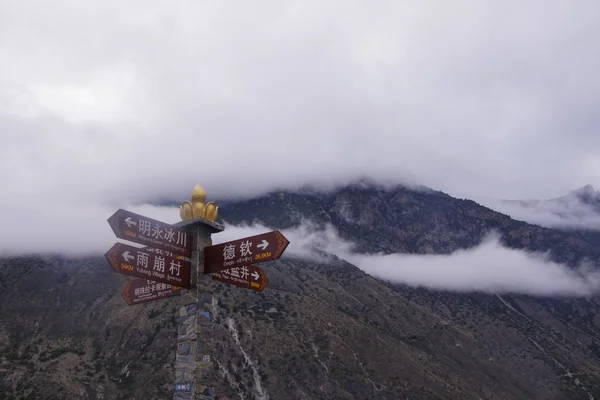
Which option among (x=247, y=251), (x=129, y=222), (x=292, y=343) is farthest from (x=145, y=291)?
(x=292, y=343)

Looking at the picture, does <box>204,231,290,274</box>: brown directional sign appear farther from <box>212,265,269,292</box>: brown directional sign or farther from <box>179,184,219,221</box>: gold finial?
<box>179,184,219,221</box>: gold finial

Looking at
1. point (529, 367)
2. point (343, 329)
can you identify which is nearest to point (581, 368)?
point (529, 367)

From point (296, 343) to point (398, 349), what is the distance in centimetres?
2045

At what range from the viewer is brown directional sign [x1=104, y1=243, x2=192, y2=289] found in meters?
10.7

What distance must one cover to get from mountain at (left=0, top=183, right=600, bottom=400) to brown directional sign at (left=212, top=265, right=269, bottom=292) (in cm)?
5956

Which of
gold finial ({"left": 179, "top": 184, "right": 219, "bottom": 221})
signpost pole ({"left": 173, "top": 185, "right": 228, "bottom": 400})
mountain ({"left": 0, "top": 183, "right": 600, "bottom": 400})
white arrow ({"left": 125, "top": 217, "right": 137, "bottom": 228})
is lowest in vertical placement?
mountain ({"left": 0, "top": 183, "right": 600, "bottom": 400})

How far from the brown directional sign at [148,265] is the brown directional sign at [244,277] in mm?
729

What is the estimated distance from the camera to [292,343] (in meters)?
88.1

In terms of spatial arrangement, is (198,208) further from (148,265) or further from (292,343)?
(292,343)

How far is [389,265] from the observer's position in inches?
7062

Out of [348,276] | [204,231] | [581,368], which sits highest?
[204,231]

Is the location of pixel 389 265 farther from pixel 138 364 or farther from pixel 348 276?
pixel 138 364

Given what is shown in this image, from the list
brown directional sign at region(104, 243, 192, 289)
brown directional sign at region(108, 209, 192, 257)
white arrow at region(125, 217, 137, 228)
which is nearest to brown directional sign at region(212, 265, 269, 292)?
brown directional sign at region(104, 243, 192, 289)

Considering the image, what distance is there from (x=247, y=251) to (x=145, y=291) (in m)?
2.40
